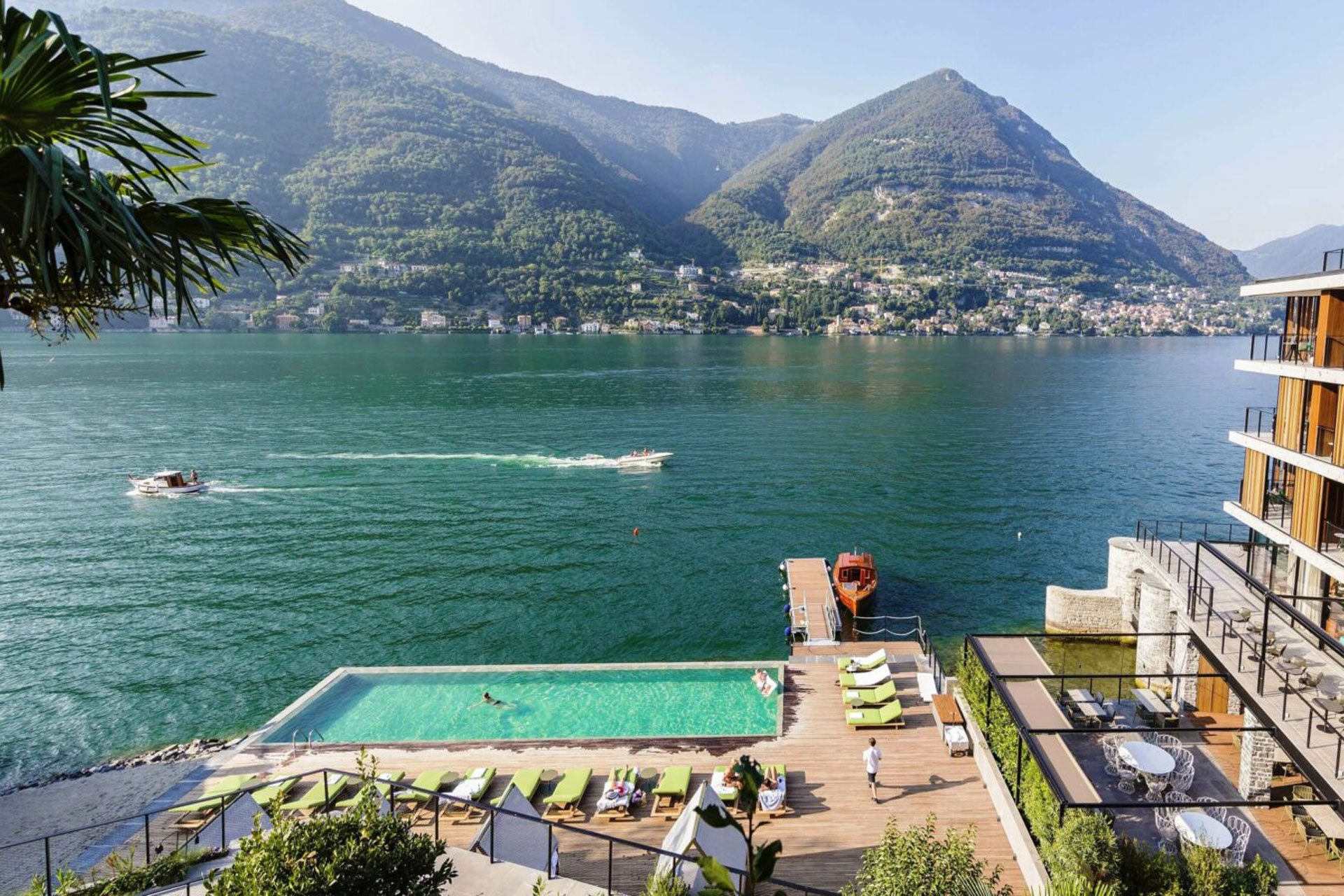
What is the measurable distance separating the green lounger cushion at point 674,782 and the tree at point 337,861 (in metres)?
9.20

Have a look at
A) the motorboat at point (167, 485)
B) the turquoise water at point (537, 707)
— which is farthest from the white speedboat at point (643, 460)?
the turquoise water at point (537, 707)

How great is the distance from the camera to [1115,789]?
55.6 feet

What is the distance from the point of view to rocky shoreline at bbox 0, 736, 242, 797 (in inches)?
880

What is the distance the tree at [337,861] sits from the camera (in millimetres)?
7090

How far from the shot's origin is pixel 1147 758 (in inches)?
645

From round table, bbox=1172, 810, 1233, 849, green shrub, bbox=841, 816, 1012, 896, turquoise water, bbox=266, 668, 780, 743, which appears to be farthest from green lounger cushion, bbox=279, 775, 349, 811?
round table, bbox=1172, 810, 1233, 849

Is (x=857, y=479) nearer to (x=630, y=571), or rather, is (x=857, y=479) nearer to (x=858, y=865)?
(x=630, y=571)

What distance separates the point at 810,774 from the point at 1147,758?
7.56 metres

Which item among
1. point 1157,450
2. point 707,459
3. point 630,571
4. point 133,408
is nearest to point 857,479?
point 707,459

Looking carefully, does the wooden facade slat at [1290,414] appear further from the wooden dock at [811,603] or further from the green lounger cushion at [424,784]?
the green lounger cushion at [424,784]

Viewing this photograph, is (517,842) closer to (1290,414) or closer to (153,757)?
(153,757)

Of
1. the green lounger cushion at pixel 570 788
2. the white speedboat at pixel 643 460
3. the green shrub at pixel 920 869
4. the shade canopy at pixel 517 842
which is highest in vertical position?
the green shrub at pixel 920 869

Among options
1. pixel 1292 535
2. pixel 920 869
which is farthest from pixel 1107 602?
pixel 920 869

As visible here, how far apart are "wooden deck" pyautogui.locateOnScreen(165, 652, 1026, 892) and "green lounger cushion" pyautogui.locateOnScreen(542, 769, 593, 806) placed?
35 centimetres
